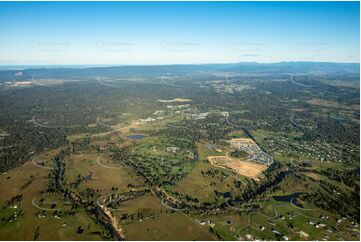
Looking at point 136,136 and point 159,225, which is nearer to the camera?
point 159,225

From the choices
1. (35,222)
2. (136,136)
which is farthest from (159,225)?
(136,136)

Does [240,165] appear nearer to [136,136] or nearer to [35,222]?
[136,136]

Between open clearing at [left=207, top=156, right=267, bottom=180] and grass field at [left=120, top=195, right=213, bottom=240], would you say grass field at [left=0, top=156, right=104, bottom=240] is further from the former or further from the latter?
open clearing at [left=207, top=156, right=267, bottom=180]

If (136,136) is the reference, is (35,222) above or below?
above

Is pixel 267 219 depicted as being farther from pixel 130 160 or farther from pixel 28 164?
pixel 28 164

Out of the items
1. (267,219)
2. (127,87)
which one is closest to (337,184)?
(267,219)

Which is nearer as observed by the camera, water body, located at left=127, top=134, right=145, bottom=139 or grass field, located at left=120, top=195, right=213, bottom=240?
grass field, located at left=120, top=195, right=213, bottom=240

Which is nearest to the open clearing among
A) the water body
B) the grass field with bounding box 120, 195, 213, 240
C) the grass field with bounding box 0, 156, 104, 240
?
the grass field with bounding box 120, 195, 213, 240

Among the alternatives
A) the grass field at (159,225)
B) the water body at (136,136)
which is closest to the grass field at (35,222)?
the grass field at (159,225)

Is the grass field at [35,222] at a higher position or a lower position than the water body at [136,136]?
higher

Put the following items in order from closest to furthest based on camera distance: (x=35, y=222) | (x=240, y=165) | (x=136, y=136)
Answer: (x=35, y=222)
(x=240, y=165)
(x=136, y=136)

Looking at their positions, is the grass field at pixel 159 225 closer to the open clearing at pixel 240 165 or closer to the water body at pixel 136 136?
the open clearing at pixel 240 165
